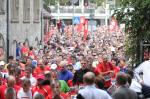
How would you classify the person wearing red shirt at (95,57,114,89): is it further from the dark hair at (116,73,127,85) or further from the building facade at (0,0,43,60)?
the building facade at (0,0,43,60)

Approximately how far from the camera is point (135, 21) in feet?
71.4

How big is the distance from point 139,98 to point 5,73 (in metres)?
6.17

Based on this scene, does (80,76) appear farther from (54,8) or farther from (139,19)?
(54,8)

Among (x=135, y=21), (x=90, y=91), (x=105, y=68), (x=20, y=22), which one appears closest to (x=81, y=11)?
(x=20, y=22)

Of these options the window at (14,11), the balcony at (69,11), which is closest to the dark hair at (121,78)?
the window at (14,11)

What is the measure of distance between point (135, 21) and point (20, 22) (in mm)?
19663

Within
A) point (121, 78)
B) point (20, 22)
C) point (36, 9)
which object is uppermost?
point (121, 78)

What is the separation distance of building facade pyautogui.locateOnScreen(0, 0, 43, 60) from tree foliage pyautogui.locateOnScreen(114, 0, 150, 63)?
14.2 metres

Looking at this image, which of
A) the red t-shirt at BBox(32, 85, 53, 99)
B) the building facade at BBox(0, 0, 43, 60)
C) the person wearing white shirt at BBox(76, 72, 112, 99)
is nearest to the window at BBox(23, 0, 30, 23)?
the building facade at BBox(0, 0, 43, 60)

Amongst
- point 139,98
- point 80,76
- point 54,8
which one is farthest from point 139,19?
point 54,8

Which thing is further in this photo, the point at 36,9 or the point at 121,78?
the point at 36,9

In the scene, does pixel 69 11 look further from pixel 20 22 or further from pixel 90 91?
pixel 90 91

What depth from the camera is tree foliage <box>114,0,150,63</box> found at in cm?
2127

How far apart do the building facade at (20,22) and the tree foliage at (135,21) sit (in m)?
14.2
